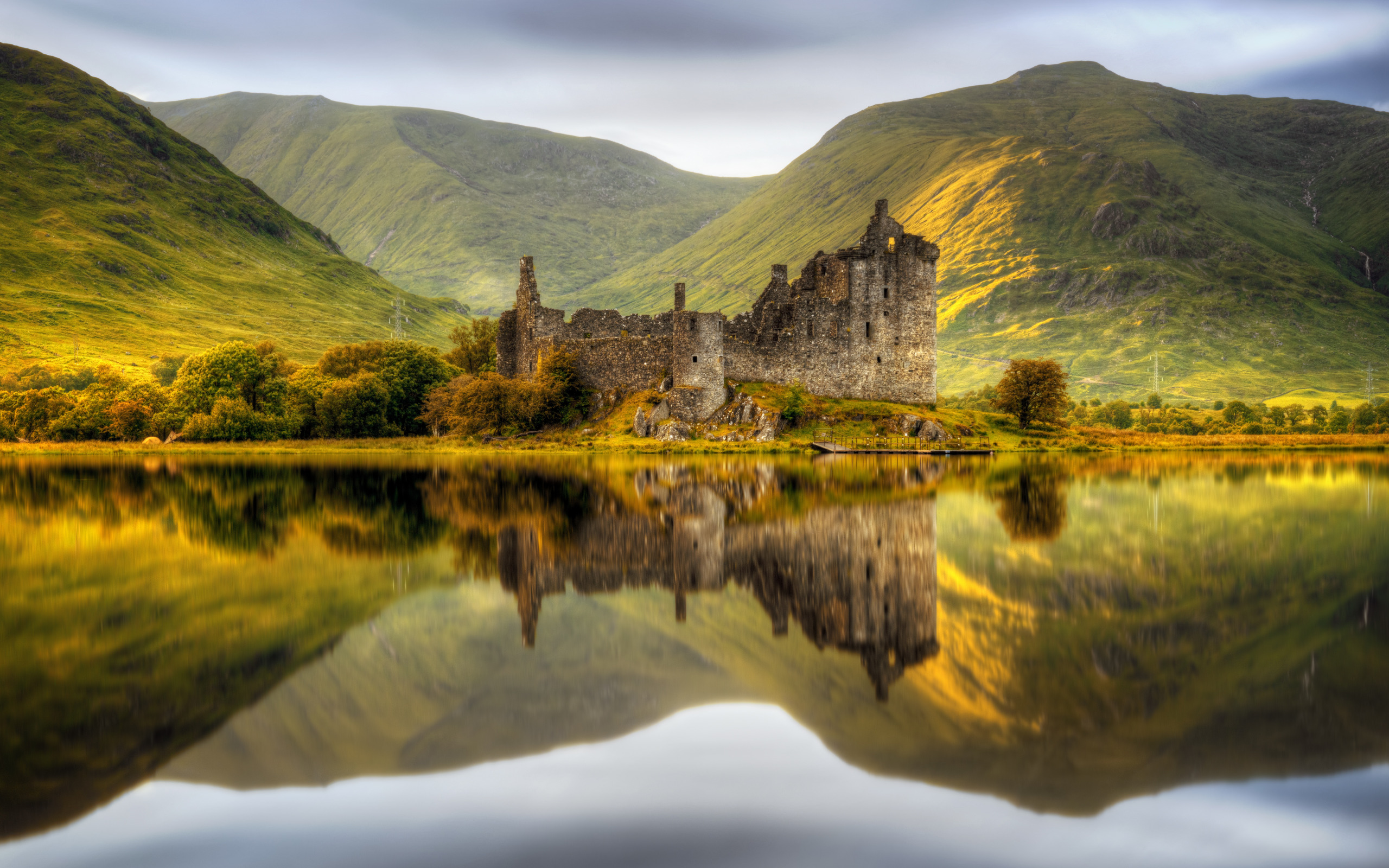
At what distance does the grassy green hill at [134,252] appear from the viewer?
11919cm

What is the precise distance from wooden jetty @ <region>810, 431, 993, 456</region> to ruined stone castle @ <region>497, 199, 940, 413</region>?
6247 mm

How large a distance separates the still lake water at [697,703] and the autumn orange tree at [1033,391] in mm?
46576

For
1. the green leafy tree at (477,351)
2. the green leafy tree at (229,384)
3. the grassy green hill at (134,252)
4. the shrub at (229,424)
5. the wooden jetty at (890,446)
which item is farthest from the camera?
the grassy green hill at (134,252)

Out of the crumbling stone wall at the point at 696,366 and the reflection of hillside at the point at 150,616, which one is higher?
the crumbling stone wall at the point at 696,366

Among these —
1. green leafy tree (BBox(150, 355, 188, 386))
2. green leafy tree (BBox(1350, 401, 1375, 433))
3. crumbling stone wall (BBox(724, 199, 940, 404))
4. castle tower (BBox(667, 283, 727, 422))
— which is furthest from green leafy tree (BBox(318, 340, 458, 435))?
green leafy tree (BBox(1350, 401, 1375, 433))

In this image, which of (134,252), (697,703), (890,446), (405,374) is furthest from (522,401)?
(134,252)

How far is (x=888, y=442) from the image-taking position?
174 ft

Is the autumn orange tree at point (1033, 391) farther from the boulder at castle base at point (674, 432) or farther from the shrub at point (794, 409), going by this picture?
the boulder at castle base at point (674, 432)

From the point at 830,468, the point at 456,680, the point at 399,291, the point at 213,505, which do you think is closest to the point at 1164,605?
the point at 456,680

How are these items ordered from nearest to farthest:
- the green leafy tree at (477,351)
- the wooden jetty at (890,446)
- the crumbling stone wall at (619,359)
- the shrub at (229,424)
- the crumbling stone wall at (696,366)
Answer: the wooden jetty at (890,446)
the crumbling stone wall at (696,366)
the crumbling stone wall at (619,359)
the shrub at (229,424)
the green leafy tree at (477,351)

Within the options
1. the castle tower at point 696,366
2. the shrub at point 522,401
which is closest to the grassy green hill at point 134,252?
the shrub at point 522,401

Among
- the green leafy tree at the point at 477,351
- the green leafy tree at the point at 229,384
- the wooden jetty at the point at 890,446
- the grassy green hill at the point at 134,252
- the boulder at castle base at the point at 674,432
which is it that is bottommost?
the wooden jetty at the point at 890,446

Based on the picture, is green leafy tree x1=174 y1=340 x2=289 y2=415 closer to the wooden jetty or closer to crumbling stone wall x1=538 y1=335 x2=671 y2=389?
crumbling stone wall x1=538 y1=335 x2=671 y2=389

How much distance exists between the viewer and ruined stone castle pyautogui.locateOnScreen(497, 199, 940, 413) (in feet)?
188
